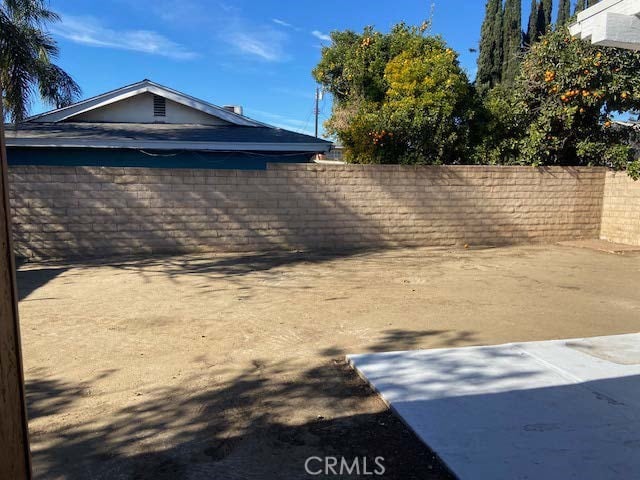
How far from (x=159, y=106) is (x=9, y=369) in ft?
49.2

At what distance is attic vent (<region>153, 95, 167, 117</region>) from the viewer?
15.8 meters

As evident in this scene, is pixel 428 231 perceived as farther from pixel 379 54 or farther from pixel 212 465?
pixel 212 465

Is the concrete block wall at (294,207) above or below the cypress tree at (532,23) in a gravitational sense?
below

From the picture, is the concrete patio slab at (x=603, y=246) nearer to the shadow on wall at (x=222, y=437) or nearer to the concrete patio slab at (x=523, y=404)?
the concrete patio slab at (x=523, y=404)

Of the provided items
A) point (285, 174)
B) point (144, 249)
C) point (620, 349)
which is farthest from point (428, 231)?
point (620, 349)

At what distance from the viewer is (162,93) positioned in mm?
15398

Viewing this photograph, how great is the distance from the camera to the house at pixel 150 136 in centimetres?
1335

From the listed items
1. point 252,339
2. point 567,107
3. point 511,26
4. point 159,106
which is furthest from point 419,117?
point 511,26

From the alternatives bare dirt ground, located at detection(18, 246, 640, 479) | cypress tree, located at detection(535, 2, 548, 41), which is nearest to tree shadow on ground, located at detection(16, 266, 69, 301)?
bare dirt ground, located at detection(18, 246, 640, 479)

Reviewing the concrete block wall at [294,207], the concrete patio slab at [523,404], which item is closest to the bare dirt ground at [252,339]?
the concrete patio slab at [523,404]

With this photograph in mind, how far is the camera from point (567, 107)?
13070mm

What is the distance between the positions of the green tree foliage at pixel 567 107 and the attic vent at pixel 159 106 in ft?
30.3

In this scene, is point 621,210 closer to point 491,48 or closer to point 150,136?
point 150,136

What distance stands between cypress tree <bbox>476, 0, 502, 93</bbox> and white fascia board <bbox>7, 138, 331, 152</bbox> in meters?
18.5
